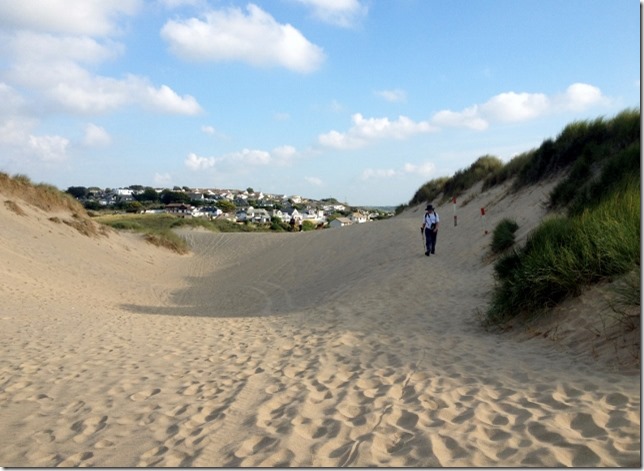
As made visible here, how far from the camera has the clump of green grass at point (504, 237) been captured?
1272 centimetres

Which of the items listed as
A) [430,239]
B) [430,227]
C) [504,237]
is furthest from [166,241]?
[504,237]

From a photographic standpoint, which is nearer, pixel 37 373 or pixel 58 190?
pixel 37 373

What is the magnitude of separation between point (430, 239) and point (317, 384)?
1073 cm

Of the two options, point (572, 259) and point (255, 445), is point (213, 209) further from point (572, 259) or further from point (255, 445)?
point (255, 445)

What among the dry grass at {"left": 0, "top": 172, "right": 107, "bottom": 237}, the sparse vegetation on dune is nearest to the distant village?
the dry grass at {"left": 0, "top": 172, "right": 107, "bottom": 237}

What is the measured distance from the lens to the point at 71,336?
26.1ft

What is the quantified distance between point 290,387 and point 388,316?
13.0ft

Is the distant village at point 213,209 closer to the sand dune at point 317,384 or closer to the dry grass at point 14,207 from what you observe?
the dry grass at point 14,207

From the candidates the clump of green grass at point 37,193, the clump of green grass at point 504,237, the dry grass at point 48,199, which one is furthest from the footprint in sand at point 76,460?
the clump of green grass at point 37,193

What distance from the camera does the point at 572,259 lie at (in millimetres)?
6621

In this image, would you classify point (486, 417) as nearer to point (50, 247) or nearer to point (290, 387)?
point (290, 387)

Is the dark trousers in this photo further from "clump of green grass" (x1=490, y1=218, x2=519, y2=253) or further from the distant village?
the distant village

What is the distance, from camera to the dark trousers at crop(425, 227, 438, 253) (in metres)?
14.7

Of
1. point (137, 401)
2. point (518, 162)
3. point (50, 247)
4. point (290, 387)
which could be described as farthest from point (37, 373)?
point (518, 162)
